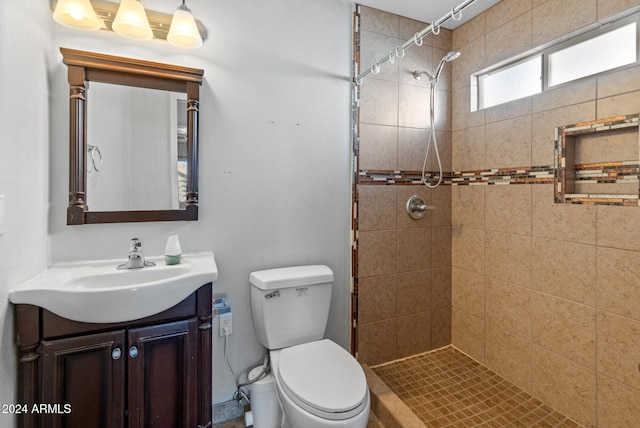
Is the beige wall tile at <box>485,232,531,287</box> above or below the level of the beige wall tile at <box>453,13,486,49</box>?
below

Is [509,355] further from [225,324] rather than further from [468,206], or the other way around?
[225,324]

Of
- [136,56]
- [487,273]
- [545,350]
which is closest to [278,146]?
[136,56]

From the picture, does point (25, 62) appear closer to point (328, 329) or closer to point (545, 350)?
point (328, 329)

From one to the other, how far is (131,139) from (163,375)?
112 cm

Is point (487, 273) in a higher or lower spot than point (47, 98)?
lower

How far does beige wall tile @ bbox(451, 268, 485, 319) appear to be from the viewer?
7.07 feet

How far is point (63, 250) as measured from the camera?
57.4 inches

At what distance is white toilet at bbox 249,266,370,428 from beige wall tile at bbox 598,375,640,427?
47.5 inches

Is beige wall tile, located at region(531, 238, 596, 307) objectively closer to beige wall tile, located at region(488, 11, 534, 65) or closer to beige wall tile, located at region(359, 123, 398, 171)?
beige wall tile, located at region(359, 123, 398, 171)

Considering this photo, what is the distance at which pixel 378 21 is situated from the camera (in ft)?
6.73

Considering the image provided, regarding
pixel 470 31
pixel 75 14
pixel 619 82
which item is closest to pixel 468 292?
pixel 619 82

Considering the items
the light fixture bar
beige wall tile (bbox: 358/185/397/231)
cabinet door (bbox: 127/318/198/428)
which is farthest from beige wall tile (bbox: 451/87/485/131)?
cabinet door (bbox: 127/318/198/428)

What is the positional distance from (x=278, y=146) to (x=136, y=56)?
82 cm

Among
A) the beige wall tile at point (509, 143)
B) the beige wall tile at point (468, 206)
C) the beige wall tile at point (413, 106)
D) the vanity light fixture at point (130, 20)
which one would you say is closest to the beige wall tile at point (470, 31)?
the beige wall tile at point (413, 106)
